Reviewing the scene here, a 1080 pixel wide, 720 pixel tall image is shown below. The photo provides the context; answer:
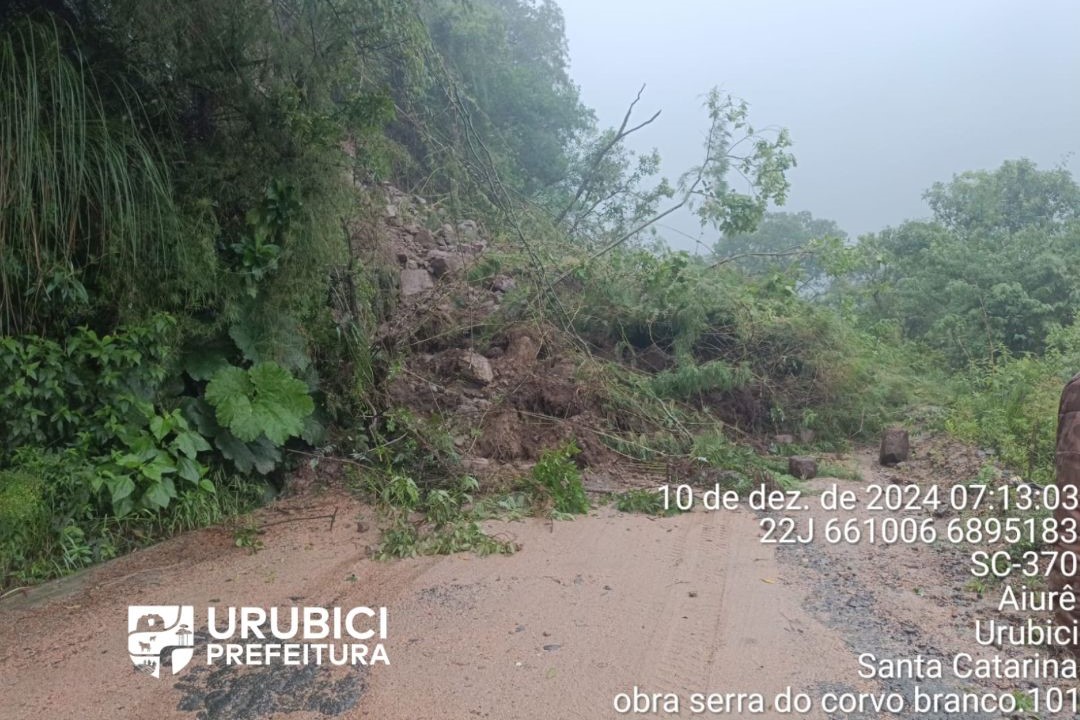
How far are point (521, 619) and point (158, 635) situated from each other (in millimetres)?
1373

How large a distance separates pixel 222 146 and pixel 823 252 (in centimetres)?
594

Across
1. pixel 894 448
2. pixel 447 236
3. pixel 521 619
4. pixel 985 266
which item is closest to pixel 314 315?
pixel 521 619

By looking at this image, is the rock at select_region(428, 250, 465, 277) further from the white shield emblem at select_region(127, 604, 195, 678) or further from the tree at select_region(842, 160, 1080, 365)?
the white shield emblem at select_region(127, 604, 195, 678)

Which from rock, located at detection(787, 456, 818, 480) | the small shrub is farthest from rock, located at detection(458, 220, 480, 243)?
rock, located at detection(787, 456, 818, 480)

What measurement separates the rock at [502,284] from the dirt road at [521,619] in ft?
10.1

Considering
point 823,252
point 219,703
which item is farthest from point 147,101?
point 823,252

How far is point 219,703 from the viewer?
2.31 metres

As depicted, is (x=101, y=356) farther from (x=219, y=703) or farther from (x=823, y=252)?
(x=823, y=252)

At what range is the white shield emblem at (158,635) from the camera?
2.57 metres

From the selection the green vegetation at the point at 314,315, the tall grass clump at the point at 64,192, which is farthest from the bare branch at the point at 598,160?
the tall grass clump at the point at 64,192

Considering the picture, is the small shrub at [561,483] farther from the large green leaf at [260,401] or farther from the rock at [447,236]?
the rock at [447,236]

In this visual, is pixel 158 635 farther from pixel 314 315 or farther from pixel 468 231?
pixel 468 231

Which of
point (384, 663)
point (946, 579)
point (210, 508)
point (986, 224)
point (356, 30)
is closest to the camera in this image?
point (384, 663)

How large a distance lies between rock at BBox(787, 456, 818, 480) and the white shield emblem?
13.2ft
